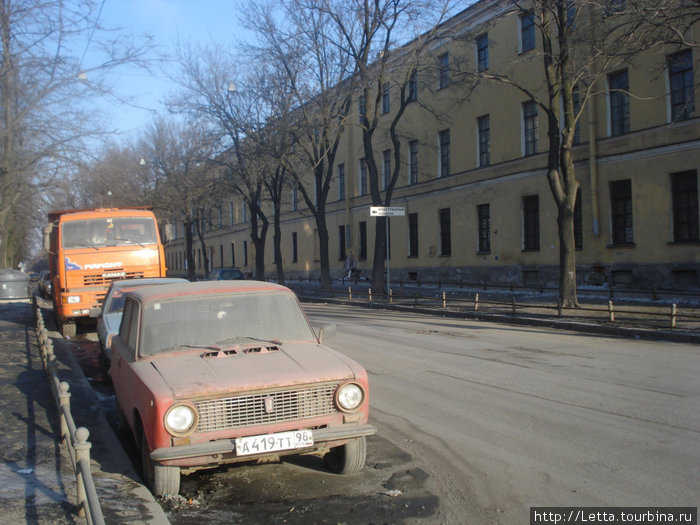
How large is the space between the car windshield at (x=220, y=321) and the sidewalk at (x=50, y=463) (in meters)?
1.12

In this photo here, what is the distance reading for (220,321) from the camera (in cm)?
562

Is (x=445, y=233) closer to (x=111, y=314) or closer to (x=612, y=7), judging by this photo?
(x=612, y=7)

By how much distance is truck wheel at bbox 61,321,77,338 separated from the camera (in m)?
15.3

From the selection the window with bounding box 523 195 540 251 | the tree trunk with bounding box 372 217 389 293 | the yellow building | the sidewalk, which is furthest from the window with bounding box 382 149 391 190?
the sidewalk

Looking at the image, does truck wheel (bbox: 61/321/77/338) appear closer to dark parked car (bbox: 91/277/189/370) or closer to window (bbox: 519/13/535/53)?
dark parked car (bbox: 91/277/189/370)

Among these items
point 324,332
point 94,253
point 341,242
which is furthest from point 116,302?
point 341,242

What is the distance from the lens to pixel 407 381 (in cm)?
904

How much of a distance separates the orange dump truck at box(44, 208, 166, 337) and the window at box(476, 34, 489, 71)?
851 inches

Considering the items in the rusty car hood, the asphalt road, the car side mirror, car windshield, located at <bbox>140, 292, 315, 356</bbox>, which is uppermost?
car windshield, located at <bbox>140, 292, 315, 356</bbox>

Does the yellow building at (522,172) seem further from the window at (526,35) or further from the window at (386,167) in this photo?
the window at (386,167)

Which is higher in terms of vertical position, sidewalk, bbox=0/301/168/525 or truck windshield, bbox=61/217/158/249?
truck windshield, bbox=61/217/158/249

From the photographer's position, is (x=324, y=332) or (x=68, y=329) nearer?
(x=324, y=332)

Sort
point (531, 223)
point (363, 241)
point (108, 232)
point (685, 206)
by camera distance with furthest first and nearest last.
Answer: point (363, 241)
point (531, 223)
point (685, 206)
point (108, 232)

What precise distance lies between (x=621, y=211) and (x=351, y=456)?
2252 cm
